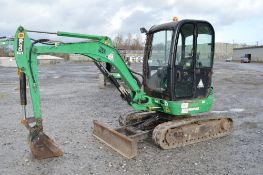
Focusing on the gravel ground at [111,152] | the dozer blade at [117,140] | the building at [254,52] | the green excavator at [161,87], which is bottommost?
the gravel ground at [111,152]

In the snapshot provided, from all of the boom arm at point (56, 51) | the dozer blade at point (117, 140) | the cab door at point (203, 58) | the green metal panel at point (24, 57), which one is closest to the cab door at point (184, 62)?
the cab door at point (203, 58)

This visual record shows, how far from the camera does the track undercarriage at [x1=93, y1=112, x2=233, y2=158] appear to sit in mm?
6664

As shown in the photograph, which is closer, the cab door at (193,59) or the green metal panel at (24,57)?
the green metal panel at (24,57)

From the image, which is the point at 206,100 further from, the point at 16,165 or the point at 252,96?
the point at 252,96

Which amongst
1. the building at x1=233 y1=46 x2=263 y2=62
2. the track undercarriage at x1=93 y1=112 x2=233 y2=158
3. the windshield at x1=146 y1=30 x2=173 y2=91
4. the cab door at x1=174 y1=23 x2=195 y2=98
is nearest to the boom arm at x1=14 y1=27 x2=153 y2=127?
the windshield at x1=146 y1=30 x2=173 y2=91

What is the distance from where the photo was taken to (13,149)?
272 inches

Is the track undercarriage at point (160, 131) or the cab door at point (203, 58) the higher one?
the cab door at point (203, 58)

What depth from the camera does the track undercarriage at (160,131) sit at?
6.66 metres

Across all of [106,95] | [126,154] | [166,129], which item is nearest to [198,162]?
[166,129]

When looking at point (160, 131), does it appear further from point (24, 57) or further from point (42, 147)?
point (24, 57)

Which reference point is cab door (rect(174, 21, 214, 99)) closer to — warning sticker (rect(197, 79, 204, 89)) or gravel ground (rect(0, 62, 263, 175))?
warning sticker (rect(197, 79, 204, 89))

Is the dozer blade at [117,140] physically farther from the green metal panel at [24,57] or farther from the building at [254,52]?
the building at [254,52]

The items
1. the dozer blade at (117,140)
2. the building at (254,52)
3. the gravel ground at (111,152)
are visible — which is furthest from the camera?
the building at (254,52)

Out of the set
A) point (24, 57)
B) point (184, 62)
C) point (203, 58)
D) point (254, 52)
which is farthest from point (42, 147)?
point (254, 52)
